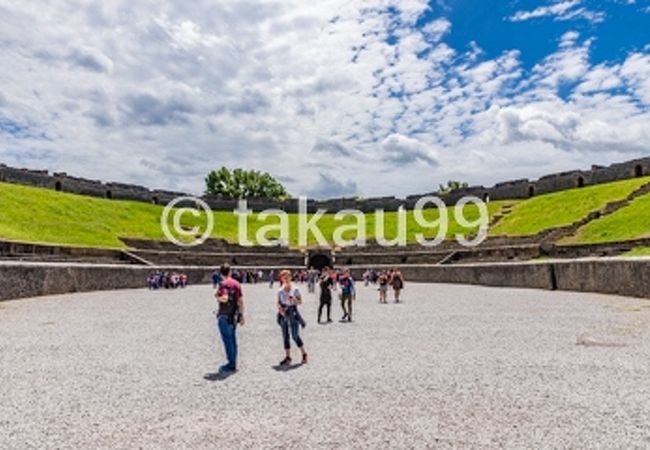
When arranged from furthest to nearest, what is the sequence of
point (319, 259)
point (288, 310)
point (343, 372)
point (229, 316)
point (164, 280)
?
point (319, 259) < point (164, 280) < point (288, 310) < point (229, 316) < point (343, 372)

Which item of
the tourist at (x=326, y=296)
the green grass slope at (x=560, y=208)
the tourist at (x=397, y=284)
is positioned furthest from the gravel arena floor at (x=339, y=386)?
the green grass slope at (x=560, y=208)

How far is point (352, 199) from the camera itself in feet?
268

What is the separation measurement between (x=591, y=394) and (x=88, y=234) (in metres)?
45.8

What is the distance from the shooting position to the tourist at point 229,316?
926 cm

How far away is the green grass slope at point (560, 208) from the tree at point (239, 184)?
58568 millimetres

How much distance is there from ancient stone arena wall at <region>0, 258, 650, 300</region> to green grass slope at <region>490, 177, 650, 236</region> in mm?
15692

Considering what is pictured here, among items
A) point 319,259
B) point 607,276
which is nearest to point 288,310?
point 607,276

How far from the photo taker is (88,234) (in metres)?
47.0

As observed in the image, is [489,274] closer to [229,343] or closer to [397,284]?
[397,284]

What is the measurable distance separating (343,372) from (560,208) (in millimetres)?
49308

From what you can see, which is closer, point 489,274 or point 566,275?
point 566,275

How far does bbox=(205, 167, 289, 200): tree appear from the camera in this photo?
361ft

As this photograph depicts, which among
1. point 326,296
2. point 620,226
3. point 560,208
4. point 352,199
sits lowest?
point 326,296

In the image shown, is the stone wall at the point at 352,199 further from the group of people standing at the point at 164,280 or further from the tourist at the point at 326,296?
the tourist at the point at 326,296
